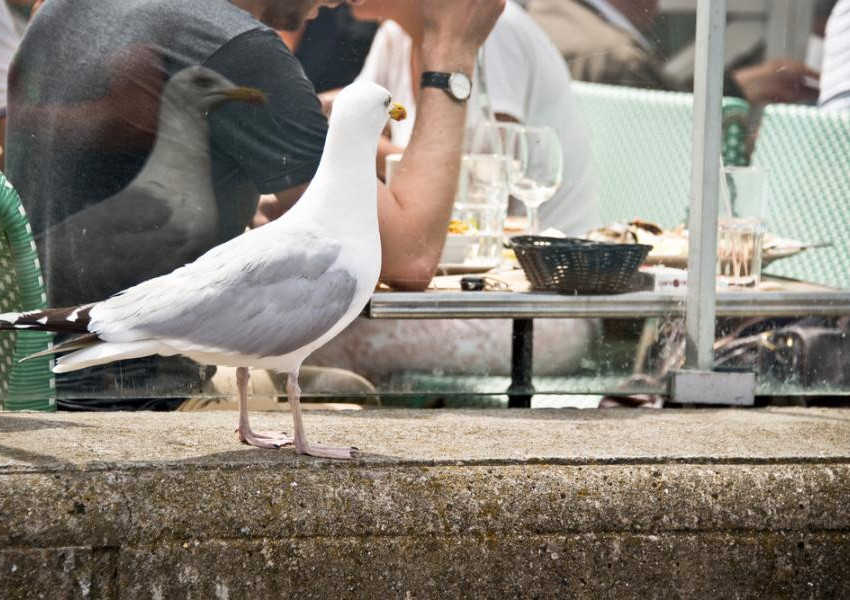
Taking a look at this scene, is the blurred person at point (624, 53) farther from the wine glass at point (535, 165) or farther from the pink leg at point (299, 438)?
the pink leg at point (299, 438)

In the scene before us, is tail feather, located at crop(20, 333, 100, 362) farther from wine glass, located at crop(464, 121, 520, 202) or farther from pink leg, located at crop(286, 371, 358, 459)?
wine glass, located at crop(464, 121, 520, 202)

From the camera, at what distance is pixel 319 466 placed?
2914 mm

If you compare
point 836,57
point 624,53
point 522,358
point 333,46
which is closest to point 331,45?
point 333,46

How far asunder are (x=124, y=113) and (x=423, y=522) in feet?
5.88

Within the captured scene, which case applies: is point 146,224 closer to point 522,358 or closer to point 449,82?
point 449,82

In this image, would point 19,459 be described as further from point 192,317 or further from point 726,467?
point 726,467

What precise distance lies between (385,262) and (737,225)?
3.76ft

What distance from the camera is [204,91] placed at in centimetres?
400

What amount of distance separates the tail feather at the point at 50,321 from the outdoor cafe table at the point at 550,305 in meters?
1.41

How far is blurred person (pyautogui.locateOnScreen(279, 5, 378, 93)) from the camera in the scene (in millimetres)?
4020

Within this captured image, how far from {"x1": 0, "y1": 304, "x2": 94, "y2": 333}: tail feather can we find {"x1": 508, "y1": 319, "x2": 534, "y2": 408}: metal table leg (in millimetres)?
1761

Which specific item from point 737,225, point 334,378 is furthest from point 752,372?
point 334,378

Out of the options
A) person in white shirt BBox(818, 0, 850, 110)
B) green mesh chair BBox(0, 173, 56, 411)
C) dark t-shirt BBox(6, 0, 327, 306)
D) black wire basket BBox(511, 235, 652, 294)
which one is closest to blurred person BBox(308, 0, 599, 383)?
black wire basket BBox(511, 235, 652, 294)

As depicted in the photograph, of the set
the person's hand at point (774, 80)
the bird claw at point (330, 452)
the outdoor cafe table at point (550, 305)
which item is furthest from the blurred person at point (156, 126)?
the bird claw at point (330, 452)
